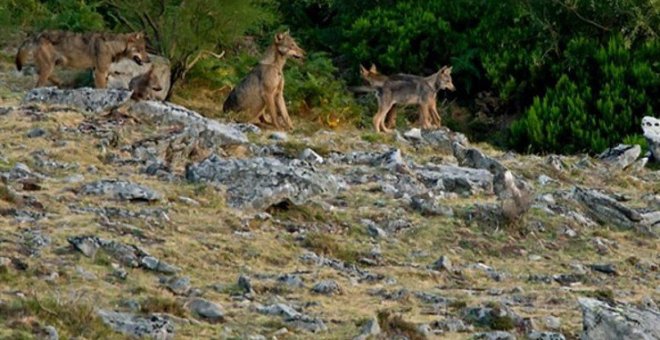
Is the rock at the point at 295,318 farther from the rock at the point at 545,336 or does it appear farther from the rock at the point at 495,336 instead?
the rock at the point at 545,336

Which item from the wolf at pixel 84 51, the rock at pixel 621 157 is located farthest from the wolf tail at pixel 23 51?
the rock at pixel 621 157

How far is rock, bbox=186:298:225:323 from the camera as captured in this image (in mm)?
10047

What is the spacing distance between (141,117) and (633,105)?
10.5m

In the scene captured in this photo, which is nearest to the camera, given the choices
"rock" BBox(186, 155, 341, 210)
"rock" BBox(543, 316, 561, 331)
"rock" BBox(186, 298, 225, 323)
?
"rock" BBox(186, 298, 225, 323)

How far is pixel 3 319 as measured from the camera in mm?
9094

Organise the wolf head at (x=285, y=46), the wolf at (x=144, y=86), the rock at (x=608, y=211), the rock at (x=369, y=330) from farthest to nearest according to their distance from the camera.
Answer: the wolf head at (x=285, y=46) → the wolf at (x=144, y=86) → the rock at (x=608, y=211) → the rock at (x=369, y=330)

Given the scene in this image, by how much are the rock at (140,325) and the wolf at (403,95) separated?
12.1m

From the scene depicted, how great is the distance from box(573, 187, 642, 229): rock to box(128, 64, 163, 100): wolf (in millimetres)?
5616

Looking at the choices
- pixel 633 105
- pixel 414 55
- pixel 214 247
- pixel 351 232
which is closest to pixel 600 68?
pixel 633 105

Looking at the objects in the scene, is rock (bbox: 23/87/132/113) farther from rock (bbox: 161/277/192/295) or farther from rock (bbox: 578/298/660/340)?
rock (bbox: 578/298/660/340)

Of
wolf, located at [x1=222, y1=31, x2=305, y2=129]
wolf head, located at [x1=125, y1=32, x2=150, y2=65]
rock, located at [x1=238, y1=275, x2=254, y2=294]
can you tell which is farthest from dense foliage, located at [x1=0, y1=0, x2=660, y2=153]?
rock, located at [x1=238, y1=275, x2=254, y2=294]

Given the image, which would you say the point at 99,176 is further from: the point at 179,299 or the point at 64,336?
the point at 64,336

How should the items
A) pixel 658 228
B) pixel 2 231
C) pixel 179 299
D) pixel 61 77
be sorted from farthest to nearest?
pixel 61 77, pixel 658 228, pixel 2 231, pixel 179 299

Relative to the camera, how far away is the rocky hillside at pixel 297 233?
10133 millimetres
